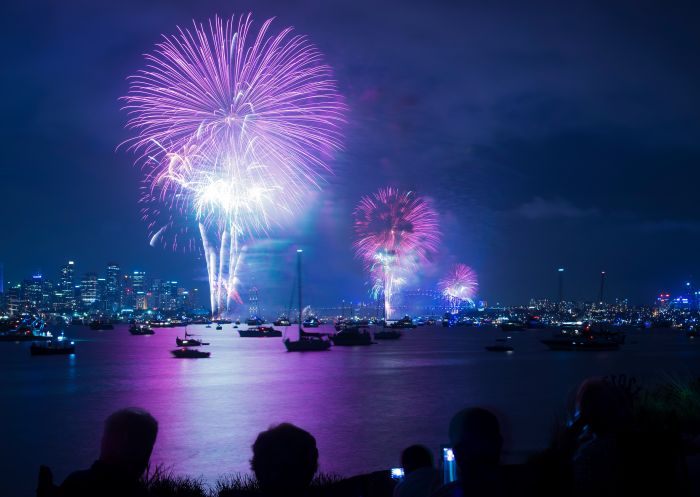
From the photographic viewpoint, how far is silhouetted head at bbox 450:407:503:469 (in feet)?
11.1

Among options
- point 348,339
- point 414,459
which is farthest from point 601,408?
point 348,339

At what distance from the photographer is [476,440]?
11.1 feet

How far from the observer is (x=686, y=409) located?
14.3 m

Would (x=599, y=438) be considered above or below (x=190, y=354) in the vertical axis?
above

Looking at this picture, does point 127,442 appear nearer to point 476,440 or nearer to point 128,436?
point 128,436

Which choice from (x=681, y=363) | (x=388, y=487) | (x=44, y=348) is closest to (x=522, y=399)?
(x=681, y=363)

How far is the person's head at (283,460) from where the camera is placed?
3.44m

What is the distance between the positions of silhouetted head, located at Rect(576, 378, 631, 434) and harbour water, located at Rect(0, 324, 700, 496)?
0.39 metres

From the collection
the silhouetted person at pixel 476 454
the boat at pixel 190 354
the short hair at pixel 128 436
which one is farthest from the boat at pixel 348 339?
the silhouetted person at pixel 476 454

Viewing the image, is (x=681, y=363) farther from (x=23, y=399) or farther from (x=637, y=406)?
(x=637, y=406)

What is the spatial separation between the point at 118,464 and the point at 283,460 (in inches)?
36.1

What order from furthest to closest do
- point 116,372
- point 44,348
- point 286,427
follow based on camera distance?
point 44,348 < point 116,372 < point 286,427

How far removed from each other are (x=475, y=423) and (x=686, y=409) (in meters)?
12.6

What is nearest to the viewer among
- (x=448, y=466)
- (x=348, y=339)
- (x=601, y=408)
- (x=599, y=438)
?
(x=599, y=438)
